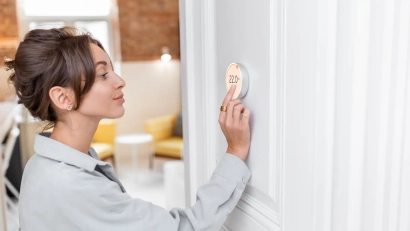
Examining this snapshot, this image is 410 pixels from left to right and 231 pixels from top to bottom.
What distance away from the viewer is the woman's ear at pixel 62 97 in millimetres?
861

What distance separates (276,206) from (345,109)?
0.81 ft

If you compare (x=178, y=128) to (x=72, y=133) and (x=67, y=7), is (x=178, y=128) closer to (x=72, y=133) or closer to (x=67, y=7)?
(x=67, y=7)

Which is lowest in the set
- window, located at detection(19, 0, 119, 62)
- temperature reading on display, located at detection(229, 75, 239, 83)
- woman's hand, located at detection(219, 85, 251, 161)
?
woman's hand, located at detection(219, 85, 251, 161)

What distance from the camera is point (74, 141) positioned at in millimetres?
939

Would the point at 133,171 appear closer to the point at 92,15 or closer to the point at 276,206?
the point at 92,15

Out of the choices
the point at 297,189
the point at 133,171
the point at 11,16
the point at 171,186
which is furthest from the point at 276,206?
the point at 11,16

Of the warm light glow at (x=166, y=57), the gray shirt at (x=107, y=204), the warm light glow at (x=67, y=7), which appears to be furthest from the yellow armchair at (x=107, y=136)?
the gray shirt at (x=107, y=204)

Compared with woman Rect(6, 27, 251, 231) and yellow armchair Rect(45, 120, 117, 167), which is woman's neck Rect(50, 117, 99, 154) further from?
yellow armchair Rect(45, 120, 117, 167)

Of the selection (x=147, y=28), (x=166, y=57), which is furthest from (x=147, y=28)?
(x=166, y=57)

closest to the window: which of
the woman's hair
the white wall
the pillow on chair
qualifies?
the white wall

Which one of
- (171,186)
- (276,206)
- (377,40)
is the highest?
(377,40)

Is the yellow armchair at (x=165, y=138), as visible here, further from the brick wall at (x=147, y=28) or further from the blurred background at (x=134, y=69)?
the brick wall at (x=147, y=28)

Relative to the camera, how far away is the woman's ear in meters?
0.86

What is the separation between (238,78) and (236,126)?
0.29 feet
